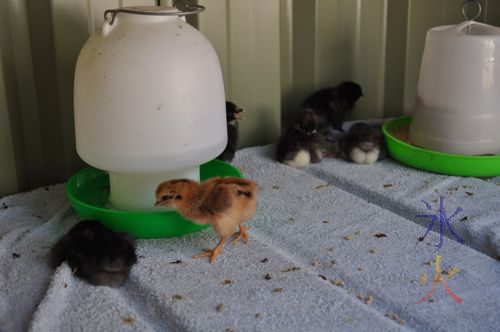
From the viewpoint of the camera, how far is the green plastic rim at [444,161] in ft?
6.06

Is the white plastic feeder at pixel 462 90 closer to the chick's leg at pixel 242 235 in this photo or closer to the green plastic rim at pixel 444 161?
the green plastic rim at pixel 444 161

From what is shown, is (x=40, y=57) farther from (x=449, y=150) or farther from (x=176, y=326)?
(x=449, y=150)

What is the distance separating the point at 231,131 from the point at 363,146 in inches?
16.1

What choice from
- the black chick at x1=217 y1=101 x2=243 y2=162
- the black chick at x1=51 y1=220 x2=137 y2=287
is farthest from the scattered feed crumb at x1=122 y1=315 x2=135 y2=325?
the black chick at x1=217 y1=101 x2=243 y2=162

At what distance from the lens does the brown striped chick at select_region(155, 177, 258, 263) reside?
1387 mm

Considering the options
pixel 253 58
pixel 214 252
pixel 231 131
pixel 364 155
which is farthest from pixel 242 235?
pixel 253 58

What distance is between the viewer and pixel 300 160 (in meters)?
1.99

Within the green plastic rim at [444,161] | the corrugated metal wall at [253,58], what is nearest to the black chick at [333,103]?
the corrugated metal wall at [253,58]

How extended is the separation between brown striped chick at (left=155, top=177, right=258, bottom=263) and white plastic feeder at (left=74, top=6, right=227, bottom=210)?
9 centimetres

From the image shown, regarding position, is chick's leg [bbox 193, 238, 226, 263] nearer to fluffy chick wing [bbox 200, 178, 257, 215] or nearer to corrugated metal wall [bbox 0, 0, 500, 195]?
fluffy chick wing [bbox 200, 178, 257, 215]

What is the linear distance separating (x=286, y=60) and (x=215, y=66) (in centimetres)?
79

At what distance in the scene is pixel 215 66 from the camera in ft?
4.94

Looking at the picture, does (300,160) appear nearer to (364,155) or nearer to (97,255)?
(364,155)

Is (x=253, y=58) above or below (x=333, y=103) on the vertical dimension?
above
